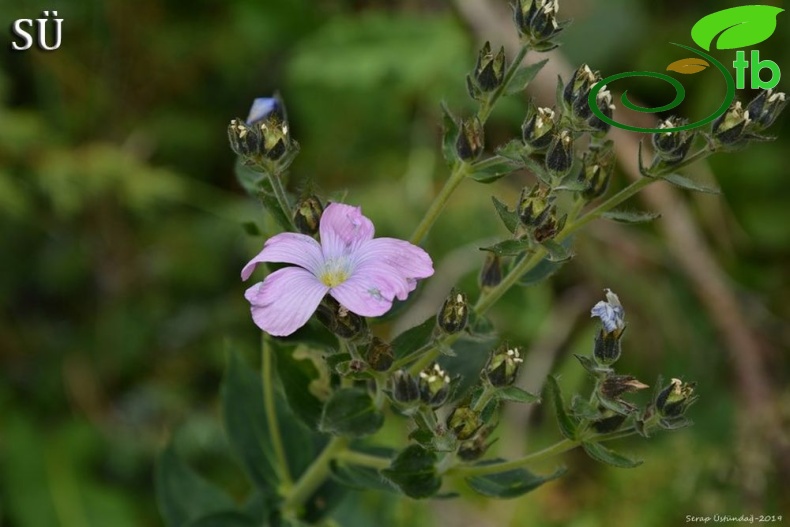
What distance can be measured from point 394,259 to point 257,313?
202 mm

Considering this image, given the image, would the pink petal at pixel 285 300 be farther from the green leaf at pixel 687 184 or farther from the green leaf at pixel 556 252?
the green leaf at pixel 687 184

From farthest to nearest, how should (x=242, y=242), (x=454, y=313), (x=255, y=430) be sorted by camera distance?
(x=242, y=242), (x=255, y=430), (x=454, y=313)

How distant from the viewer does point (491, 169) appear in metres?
1.39

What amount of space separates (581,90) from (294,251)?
1.46 ft

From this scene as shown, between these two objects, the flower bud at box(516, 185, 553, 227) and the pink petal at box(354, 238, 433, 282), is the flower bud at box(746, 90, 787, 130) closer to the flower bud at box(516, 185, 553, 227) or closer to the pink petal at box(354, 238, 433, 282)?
the flower bud at box(516, 185, 553, 227)

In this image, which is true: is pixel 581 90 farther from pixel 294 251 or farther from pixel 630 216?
pixel 294 251

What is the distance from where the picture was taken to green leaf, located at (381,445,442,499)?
4.43ft

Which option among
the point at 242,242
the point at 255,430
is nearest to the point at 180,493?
the point at 255,430

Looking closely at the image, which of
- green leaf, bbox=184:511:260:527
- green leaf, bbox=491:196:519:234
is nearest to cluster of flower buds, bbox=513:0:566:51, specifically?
green leaf, bbox=491:196:519:234

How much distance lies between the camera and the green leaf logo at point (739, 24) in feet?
6.15

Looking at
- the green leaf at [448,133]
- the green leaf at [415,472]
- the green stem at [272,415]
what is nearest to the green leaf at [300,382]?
the green stem at [272,415]

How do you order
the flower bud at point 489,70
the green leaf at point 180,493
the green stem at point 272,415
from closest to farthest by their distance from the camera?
the flower bud at point 489,70, the green stem at point 272,415, the green leaf at point 180,493

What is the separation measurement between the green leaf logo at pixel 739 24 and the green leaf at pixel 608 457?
92 centimetres

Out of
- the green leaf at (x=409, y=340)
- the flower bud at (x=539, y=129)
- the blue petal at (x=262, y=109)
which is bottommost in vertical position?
the green leaf at (x=409, y=340)
